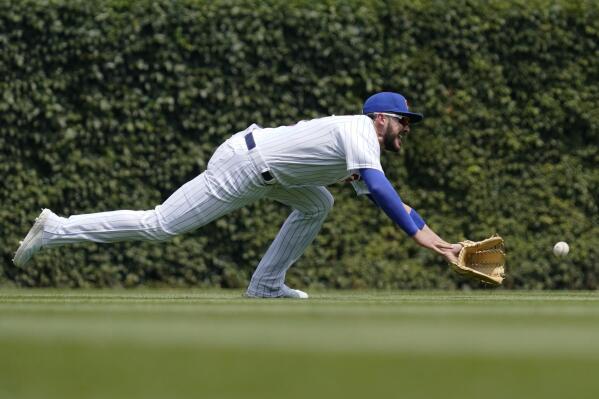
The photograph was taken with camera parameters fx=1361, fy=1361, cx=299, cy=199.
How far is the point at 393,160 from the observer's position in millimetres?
12336

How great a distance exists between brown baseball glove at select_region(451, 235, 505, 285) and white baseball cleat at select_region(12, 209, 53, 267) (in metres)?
2.61

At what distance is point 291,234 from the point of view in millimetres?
9141

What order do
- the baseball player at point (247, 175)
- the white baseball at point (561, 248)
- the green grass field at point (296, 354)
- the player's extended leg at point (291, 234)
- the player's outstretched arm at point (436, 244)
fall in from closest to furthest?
the green grass field at point (296, 354)
the player's outstretched arm at point (436, 244)
the baseball player at point (247, 175)
the player's extended leg at point (291, 234)
the white baseball at point (561, 248)

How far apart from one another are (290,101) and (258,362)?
8.44m

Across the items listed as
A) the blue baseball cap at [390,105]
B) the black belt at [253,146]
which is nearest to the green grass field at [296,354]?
the black belt at [253,146]

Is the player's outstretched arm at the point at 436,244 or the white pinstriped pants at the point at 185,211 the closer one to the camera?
the player's outstretched arm at the point at 436,244

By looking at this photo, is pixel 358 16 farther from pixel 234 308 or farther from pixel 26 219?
pixel 234 308

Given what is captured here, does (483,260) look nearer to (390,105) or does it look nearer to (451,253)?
(451,253)

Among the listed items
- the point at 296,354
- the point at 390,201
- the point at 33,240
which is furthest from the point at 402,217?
the point at 296,354

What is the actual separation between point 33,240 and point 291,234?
1.70m

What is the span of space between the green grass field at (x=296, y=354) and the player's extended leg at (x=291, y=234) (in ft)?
7.78

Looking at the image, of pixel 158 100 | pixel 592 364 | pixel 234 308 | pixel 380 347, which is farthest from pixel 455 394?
pixel 158 100

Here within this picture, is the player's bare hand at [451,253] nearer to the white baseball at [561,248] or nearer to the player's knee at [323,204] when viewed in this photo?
the player's knee at [323,204]

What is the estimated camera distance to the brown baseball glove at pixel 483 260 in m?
8.17
